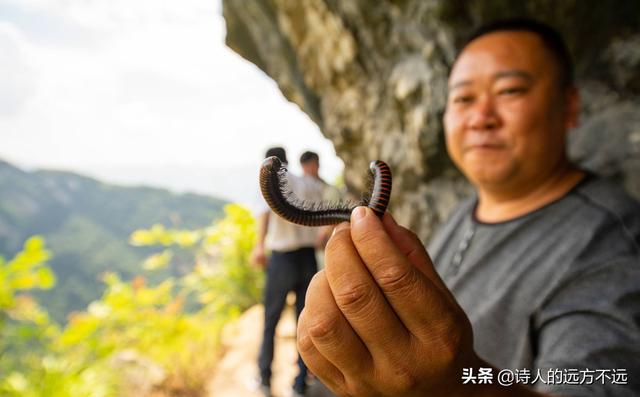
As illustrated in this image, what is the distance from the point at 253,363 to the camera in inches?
124

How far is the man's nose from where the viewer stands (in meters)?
1.61

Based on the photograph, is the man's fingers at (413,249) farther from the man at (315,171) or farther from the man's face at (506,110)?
the man's face at (506,110)

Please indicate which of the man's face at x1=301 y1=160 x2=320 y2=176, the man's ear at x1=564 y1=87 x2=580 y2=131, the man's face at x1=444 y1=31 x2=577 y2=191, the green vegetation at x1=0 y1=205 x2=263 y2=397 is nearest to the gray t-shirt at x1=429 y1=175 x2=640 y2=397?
the man's face at x1=444 y1=31 x2=577 y2=191

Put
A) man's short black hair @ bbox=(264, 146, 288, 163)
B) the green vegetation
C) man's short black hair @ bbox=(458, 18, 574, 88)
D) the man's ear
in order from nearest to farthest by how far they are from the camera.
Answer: man's short black hair @ bbox=(264, 146, 288, 163)
man's short black hair @ bbox=(458, 18, 574, 88)
the man's ear
the green vegetation

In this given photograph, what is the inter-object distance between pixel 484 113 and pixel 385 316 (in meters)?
1.22

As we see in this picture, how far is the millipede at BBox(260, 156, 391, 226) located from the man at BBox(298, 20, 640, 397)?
29mm

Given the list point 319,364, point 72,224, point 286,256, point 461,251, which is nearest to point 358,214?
point 319,364

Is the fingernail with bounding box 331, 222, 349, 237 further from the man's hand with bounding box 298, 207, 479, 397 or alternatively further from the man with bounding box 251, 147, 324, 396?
the man with bounding box 251, 147, 324, 396

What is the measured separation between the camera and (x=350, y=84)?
3416mm

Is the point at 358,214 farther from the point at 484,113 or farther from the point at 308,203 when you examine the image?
the point at 484,113

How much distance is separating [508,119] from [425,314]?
48.0 inches

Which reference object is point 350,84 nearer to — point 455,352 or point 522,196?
point 522,196

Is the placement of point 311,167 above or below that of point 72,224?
above

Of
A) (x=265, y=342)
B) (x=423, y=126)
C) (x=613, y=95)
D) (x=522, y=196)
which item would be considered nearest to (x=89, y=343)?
(x=265, y=342)
